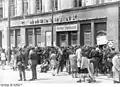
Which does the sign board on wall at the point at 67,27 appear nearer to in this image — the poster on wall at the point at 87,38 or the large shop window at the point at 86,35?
the large shop window at the point at 86,35

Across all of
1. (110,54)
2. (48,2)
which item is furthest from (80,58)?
(48,2)

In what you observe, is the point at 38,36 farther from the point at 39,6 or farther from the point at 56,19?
the point at 56,19

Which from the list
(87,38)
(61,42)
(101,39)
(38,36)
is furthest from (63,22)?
(101,39)

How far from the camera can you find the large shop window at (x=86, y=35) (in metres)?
29.8

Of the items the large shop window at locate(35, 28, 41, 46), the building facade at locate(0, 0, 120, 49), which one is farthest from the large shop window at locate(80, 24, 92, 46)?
the large shop window at locate(35, 28, 41, 46)

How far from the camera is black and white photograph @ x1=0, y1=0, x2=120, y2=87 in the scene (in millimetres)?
17781

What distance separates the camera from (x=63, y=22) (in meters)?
32.7

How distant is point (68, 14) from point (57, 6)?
117 inches

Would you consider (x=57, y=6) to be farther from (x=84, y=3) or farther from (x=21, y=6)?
(x=21, y=6)

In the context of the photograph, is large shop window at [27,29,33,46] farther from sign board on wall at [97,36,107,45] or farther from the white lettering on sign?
sign board on wall at [97,36,107,45]

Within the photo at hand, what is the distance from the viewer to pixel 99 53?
19.6 metres

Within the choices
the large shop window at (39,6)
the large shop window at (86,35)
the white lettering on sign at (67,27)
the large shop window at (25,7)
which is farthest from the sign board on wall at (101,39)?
the large shop window at (25,7)

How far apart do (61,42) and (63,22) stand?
2335 millimetres

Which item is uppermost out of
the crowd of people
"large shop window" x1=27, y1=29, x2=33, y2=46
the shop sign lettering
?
the shop sign lettering
